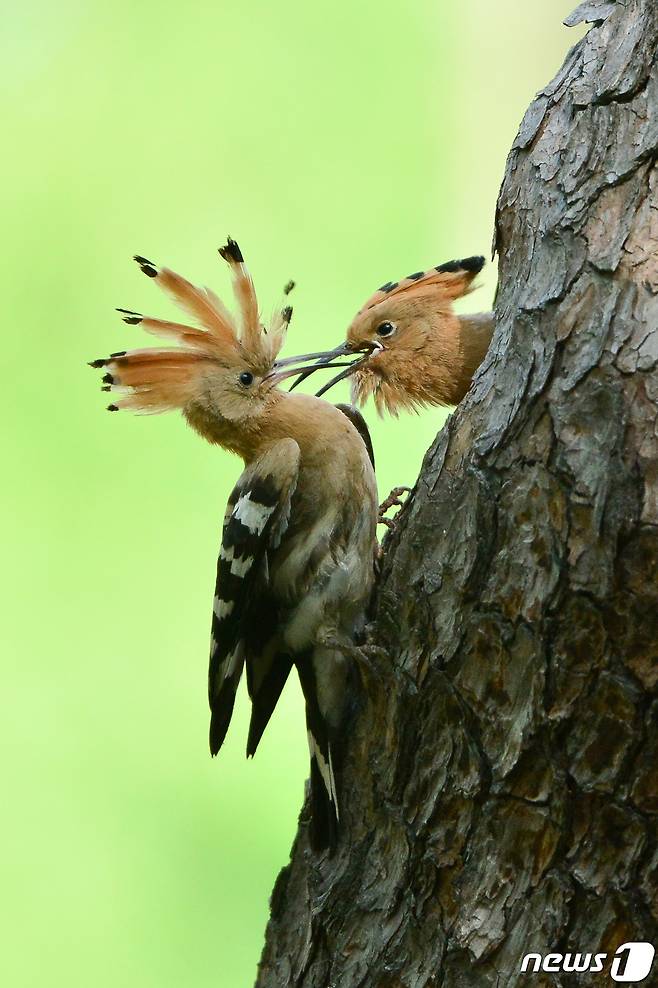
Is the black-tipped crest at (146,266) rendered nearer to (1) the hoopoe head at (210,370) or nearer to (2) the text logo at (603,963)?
(1) the hoopoe head at (210,370)

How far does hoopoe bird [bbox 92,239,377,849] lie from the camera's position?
86.8 inches

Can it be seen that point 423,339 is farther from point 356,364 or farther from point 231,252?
point 231,252

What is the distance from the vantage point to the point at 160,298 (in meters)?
3.65

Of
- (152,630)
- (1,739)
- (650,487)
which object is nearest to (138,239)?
(152,630)

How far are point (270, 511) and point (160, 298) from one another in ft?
5.19

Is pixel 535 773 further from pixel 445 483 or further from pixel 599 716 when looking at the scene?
pixel 445 483

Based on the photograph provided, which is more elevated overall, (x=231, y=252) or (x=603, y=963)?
(x=231, y=252)

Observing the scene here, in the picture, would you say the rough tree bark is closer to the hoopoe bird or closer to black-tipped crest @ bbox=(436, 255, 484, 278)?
the hoopoe bird

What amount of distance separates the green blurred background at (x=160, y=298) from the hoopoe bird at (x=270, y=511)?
35.9 inches

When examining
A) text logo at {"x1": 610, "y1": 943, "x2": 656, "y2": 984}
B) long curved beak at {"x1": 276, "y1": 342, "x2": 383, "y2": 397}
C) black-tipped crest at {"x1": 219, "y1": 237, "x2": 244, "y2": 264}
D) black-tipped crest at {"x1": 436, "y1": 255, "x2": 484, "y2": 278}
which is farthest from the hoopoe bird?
text logo at {"x1": 610, "y1": 943, "x2": 656, "y2": 984}

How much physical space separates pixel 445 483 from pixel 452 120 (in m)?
2.30

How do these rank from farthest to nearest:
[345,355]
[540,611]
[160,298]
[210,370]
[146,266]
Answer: [160,298], [345,355], [210,370], [146,266], [540,611]

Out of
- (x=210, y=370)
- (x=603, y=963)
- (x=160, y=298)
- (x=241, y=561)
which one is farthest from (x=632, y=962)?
(x=160, y=298)

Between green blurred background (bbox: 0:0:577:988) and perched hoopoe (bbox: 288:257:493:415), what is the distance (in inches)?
27.4
